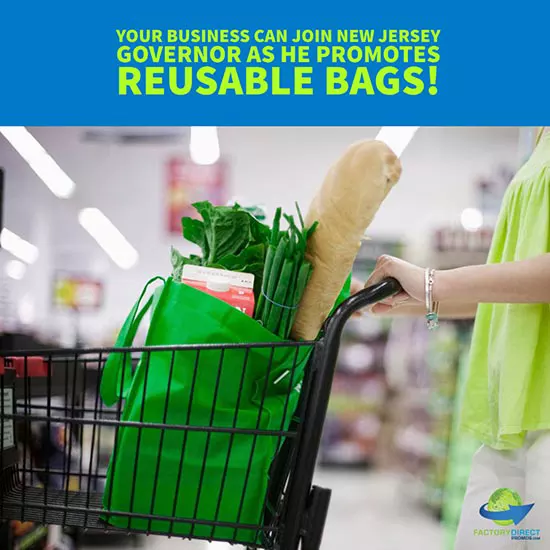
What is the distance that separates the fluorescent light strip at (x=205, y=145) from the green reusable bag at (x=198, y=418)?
5.11 m

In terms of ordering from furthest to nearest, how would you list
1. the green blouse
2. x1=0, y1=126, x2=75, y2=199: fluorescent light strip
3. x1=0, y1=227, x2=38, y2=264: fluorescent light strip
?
x1=0, y1=227, x2=38, y2=264: fluorescent light strip, x1=0, y1=126, x2=75, y2=199: fluorescent light strip, the green blouse

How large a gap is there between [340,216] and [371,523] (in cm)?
390

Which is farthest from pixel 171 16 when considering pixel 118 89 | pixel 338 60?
pixel 338 60

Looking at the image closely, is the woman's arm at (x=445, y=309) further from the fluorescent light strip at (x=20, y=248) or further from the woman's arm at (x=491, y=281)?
the fluorescent light strip at (x=20, y=248)

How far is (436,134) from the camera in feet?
22.1

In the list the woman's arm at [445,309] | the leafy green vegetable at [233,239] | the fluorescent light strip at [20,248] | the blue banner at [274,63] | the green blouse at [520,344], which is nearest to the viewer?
the leafy green vegetable at [233,239]

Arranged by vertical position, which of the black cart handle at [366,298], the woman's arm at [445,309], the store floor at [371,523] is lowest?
the store floor at [371,523]

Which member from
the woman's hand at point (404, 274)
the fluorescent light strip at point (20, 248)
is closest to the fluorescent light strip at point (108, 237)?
the fluorescent light strip at point (20, 248)

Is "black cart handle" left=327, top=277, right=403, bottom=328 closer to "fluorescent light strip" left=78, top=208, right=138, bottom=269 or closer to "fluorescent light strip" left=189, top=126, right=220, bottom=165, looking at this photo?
"fluorescent light strip" left=189, top=126, right=220, bottom=165

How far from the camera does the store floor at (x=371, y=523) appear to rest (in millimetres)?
3812

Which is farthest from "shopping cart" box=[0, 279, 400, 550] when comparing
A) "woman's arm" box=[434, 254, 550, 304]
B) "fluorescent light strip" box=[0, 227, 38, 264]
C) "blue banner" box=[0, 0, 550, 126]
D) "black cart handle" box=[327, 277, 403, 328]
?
"fluorescent light strip" box=[0, 227, 38, 264]

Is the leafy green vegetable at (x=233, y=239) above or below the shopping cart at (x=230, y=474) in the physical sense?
above

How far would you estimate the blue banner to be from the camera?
7.14ft

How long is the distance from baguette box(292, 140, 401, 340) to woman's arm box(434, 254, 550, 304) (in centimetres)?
22
